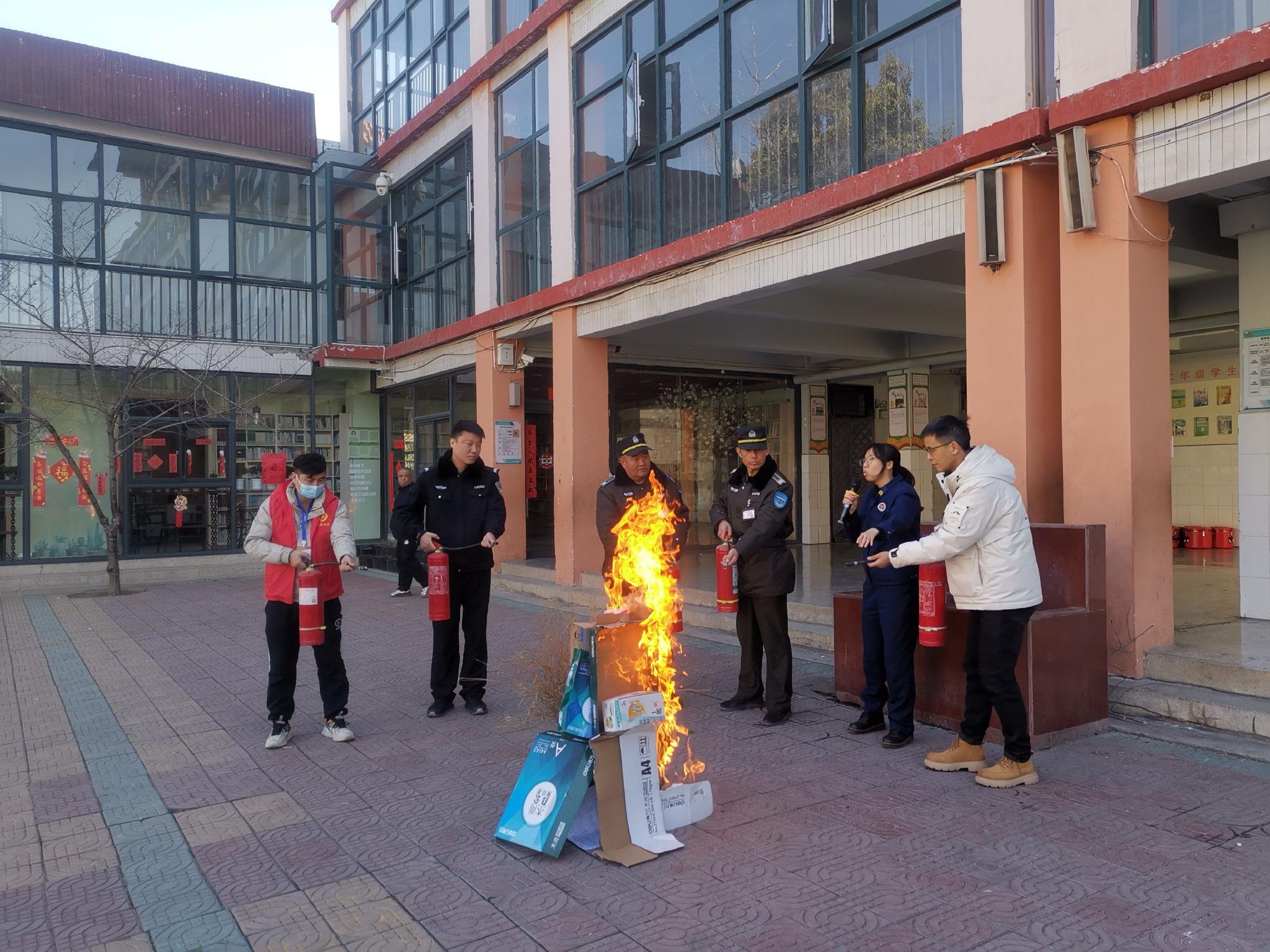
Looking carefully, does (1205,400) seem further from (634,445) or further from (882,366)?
(634,445)

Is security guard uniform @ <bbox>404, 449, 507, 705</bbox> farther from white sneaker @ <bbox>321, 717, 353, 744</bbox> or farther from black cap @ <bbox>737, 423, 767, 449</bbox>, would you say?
black cap @ <bbox>737, 423, 767, 449</bbox>

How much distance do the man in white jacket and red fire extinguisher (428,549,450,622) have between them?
3.10 meters

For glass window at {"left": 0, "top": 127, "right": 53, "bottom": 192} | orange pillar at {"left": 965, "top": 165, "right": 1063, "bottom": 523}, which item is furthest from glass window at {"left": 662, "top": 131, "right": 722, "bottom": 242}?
glass window at {"left": 0, "top": 127, "right": 53, "bottom": 192}

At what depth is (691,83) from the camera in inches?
407

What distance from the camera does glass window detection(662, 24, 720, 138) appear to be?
32.9 feet

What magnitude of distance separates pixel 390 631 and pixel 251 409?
8.22 meters

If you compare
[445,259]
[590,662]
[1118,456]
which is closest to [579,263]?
[445,259]

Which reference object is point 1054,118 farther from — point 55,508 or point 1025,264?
point 55,508

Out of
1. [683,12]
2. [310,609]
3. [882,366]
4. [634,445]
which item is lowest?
[310,609]

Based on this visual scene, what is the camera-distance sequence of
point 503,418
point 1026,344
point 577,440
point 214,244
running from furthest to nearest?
point 214,244
point 503,418
point 577,440
point 1026,344

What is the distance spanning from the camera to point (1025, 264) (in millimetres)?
6641

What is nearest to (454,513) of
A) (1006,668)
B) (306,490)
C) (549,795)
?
(306,490)

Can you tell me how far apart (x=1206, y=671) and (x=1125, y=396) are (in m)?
1.79

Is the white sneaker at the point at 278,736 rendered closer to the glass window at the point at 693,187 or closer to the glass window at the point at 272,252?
the glass window at the point at 693,187
